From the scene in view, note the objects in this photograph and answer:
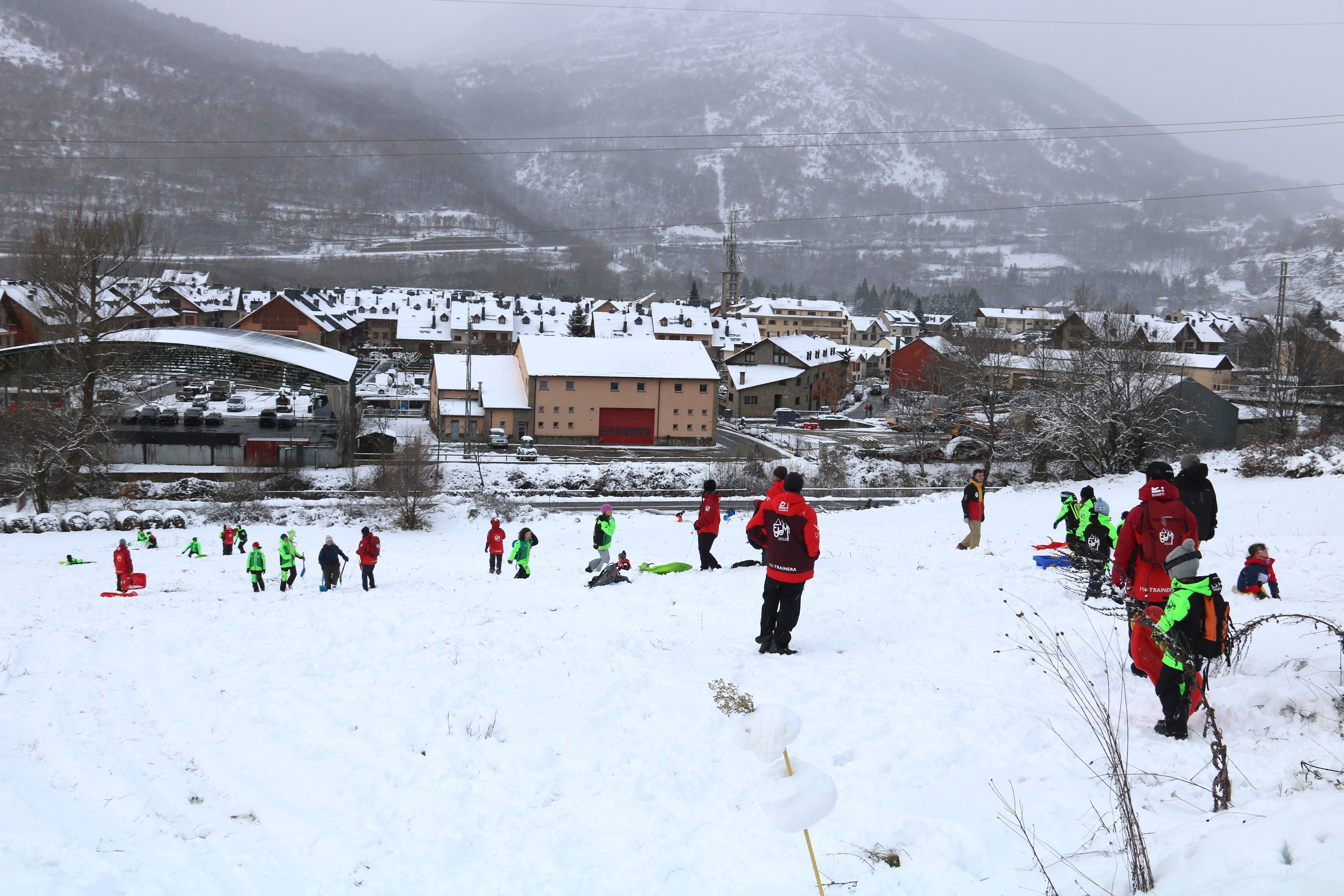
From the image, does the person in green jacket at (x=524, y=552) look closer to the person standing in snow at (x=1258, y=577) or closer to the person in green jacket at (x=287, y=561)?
the person in green jacket at (x=287, y=561)

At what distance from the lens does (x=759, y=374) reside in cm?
7581

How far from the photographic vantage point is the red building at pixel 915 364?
70.0m

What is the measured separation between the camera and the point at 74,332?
33.8 m

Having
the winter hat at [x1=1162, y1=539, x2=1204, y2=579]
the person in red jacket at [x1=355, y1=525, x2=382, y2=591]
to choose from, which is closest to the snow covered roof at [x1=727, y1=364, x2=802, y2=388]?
the person in red jacket at [x1=355, y1=525, x2=382, y2=591]

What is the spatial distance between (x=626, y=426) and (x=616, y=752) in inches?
2029

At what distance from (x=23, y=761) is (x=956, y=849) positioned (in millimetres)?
7093

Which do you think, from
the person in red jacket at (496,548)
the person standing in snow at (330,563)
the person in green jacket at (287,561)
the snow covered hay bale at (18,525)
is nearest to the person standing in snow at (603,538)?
the person in red jacket at (496,548)

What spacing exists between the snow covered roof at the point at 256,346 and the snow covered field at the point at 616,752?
3712 cm

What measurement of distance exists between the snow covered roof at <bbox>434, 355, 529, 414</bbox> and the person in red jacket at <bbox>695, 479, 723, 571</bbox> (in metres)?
42.9

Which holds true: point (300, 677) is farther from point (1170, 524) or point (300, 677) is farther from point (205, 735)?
point (1170, 524)

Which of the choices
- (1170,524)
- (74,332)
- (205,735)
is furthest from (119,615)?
(74,332)

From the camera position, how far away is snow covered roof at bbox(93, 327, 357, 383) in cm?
4322

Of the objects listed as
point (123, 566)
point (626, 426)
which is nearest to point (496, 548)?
point (123, 566)

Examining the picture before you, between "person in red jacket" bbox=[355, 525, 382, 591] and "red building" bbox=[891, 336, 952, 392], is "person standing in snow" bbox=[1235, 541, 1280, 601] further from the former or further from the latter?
"red building" bbox=[891, 336, 952, 392]
